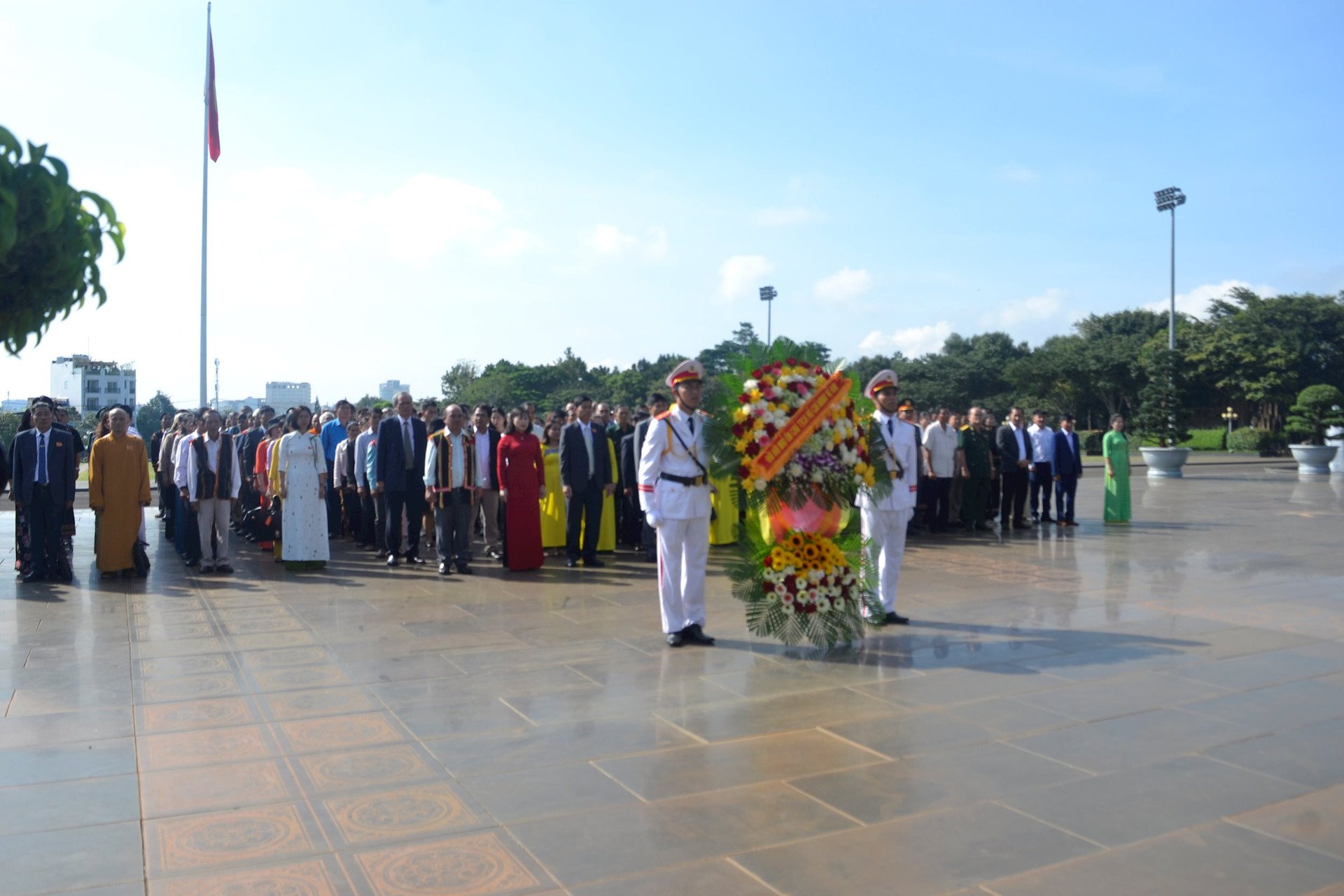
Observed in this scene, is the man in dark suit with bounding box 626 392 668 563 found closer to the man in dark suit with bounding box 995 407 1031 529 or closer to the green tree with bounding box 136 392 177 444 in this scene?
the man in dark suit with bounding box 995 407 1031 529

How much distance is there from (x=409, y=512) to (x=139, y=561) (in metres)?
2.73

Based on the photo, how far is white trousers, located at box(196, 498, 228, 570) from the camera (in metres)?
11.0

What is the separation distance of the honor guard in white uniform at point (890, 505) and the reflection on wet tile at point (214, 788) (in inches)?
176

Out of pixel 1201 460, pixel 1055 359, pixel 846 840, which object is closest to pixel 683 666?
pixel 846 840

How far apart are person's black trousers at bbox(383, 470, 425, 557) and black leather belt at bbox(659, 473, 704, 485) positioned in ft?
16.2

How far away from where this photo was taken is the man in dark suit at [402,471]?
11391 mm

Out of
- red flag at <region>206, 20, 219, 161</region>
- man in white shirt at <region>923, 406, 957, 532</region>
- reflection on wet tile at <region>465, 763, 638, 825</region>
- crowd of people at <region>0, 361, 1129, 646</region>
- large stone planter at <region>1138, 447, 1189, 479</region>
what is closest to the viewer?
reflection on wet tile at <region>465, 763, 638, 825</region>

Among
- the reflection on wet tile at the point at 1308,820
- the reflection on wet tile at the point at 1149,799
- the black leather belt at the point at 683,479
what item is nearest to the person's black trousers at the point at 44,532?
the black leather belt at the point at 683,479

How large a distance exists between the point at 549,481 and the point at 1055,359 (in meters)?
46.1

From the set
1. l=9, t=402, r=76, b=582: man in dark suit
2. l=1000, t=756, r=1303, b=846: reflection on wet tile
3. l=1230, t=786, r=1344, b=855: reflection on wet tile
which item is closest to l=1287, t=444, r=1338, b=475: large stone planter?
l=1000, t=756, r=1303, b=846: reflection on wet tile

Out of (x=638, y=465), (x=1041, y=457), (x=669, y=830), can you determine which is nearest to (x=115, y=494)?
(x=638, y=465)

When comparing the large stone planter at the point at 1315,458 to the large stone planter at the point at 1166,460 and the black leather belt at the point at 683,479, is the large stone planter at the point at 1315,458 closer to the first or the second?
the large stone planter at the point at 1166,460

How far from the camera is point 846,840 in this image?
395 centimetres

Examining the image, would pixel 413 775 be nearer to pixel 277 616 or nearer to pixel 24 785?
pixel 24 785
